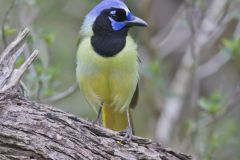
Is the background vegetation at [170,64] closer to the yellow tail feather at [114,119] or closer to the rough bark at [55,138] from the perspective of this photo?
the yellow tail feather at [114,119]

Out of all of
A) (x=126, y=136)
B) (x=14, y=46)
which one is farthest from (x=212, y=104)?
(x=14, y=46)

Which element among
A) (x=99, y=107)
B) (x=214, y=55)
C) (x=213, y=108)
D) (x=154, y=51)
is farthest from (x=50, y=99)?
(x=214, y=55)

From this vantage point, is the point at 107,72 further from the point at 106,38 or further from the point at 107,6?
the point at 107,6

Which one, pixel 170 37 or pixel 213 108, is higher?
pixel 170 37

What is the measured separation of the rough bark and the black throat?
0.77 metres

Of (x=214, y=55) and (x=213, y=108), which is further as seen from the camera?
(x=214, y=55)

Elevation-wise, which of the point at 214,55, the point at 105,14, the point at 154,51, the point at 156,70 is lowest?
the point at 105,14

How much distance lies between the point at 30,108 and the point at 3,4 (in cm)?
361

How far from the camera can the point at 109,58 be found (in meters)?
5.00

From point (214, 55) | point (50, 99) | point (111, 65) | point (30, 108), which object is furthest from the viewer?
point (214, 55)

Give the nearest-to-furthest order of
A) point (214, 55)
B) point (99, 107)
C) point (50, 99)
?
point (99, 107)
point (50, 99)
point (214, 55)

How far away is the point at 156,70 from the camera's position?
672 cm

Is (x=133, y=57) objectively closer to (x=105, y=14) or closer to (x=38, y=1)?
(x=105, y=14)

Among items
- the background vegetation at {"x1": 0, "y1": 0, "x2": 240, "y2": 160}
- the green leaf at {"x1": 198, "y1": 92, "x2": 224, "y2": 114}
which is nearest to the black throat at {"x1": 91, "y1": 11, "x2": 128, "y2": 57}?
the background vegetation at {"x1": 0, "y1": 0, "x2": 240, "y2": 160}
